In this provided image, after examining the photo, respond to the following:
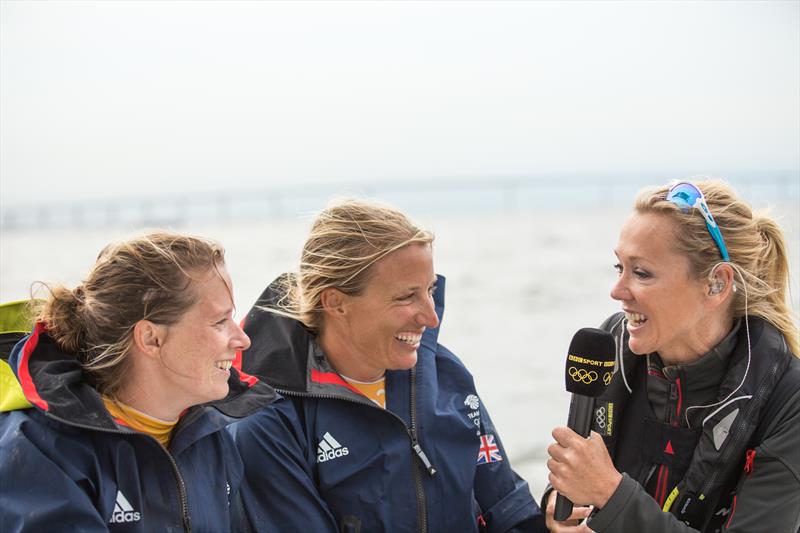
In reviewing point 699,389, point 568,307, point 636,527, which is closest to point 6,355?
point 636,527

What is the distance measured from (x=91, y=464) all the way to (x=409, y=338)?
939mm

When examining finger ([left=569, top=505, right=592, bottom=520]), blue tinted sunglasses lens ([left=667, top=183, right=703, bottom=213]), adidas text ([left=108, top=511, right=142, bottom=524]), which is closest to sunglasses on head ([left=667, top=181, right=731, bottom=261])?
blue tinted sunglasses lens ([left=667, top=183, right=703, bottom=213])

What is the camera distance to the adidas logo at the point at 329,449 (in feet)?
7.48

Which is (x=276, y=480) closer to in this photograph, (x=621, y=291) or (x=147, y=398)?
(x=147, y=398)

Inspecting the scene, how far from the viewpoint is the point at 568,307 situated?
840 centimetres

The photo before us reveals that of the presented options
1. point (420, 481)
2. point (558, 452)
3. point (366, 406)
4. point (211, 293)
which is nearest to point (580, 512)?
point (558, 452)

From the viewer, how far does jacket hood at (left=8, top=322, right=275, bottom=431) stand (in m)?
1.74

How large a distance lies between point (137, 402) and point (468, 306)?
7246 millimetres


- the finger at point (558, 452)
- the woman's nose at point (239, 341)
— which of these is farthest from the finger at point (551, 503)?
the woman's nose at point (239, 341)

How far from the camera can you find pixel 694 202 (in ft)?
7.28

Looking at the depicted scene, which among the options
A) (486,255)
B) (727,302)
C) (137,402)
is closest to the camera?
(137,402)

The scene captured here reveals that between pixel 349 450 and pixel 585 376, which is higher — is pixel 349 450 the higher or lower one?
the lower one

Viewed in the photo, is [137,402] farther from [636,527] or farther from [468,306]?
[468,306]

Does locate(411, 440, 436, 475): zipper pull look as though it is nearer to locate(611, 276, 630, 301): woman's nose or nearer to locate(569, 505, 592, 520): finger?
locate(569, 505, 592, 520): finger
